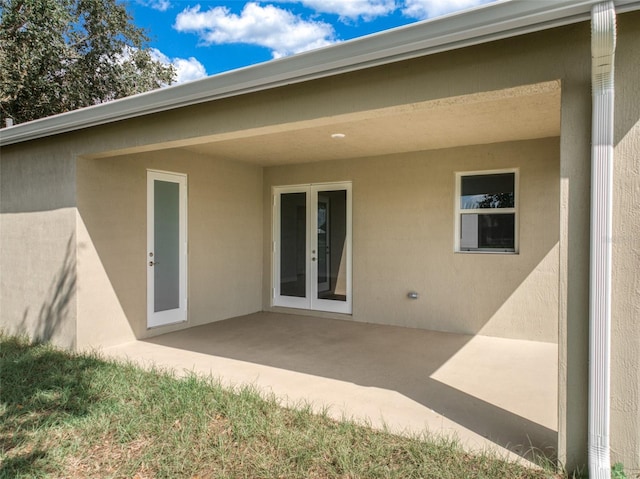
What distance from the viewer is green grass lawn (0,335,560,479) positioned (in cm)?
268

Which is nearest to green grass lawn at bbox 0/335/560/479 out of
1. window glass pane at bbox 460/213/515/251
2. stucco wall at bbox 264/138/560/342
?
stucco wall at bbox 264/138/560/342

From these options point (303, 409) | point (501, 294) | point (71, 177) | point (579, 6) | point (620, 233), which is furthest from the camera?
point (501, 294)

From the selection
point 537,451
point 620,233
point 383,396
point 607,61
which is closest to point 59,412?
point 383,396

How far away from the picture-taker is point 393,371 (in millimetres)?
4621

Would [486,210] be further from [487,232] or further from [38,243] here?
[38,243]

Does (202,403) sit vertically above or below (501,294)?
below

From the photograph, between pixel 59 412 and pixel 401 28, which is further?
pixel 59 412

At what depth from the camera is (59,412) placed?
3.48 m

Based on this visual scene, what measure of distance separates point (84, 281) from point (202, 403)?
2.84 metres

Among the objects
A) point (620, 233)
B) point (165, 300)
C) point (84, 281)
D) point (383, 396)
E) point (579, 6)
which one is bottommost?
point (383, 396)

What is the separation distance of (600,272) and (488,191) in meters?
4.08

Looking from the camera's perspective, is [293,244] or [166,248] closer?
[166,248]

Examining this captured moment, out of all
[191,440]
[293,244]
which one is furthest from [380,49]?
[293,244]

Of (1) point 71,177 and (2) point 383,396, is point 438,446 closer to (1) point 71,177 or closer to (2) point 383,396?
(2) point 383,396
